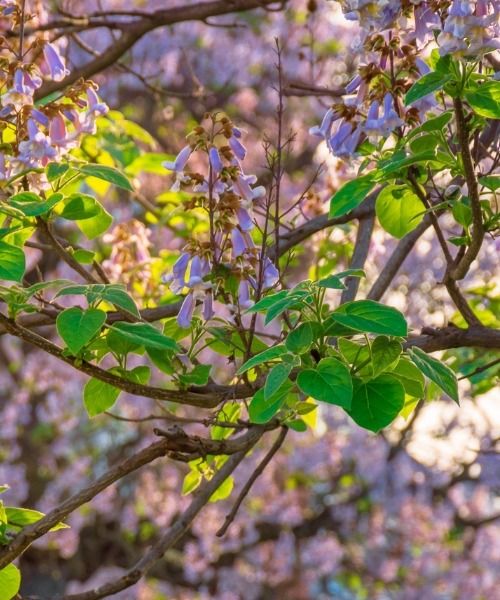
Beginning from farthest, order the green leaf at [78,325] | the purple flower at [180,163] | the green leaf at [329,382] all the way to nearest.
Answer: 1. the purple flower at [180,163]
2. the green leaf at [78,325]
3. the green leaf at [329,382]

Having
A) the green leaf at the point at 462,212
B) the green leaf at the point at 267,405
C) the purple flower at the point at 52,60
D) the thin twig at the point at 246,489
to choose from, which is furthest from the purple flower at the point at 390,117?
the thin twig at the point at 246,489

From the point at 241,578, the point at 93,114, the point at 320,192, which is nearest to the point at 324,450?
the point at 241,578

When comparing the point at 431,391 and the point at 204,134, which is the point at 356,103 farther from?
the point at 431,391

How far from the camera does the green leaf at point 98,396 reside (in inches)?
77.0

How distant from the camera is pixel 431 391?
2482mm

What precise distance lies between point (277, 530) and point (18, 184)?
7956 millimetres

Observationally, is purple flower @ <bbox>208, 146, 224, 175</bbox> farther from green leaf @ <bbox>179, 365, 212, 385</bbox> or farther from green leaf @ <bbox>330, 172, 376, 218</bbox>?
green leaf @ <bbox>179, 365, 212, 385</bbox>

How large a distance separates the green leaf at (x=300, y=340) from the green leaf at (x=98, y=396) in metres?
0.56

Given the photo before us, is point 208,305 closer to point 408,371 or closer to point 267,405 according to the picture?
point 267,405

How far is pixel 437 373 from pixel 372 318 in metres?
0.19

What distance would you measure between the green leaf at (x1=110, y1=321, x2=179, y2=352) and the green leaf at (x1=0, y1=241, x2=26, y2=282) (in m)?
0.17

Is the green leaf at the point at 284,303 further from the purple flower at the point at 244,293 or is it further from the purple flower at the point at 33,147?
the purple flower at the point at 33,147

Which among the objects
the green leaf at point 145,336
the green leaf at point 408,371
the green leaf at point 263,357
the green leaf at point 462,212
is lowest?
the green leaf at point 263,357

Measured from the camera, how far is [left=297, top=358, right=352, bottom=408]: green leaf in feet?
4.62
